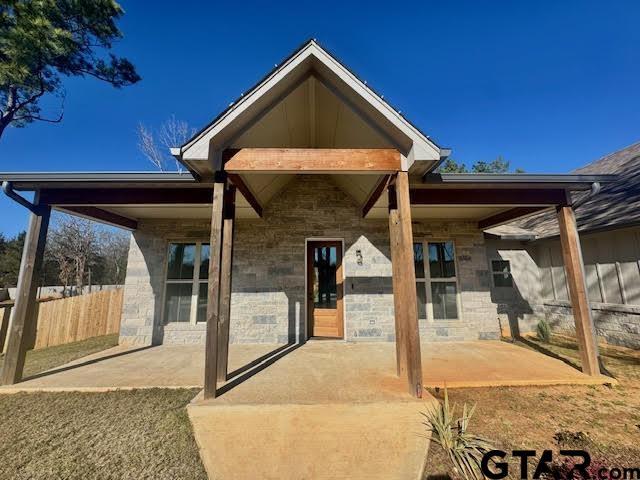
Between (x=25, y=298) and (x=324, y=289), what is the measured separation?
483 cm

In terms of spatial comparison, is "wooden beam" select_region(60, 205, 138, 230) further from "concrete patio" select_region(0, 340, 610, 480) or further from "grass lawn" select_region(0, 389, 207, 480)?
"grass lawn" select_region(0, 389, 207, 480)

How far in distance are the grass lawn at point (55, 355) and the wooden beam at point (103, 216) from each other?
2597 mm

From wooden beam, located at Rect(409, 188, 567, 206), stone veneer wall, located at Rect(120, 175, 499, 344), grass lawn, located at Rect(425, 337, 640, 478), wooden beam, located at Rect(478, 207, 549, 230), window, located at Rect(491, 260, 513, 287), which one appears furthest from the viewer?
window, located at Rect(491, 260, 513, 287)

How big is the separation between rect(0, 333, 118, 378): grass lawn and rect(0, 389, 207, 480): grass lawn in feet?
4.05

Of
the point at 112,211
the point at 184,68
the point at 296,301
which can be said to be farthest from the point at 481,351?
the point at 184,68

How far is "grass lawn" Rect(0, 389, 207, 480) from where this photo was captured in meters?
2.21

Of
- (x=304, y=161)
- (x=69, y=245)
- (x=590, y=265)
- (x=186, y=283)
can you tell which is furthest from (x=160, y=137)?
(x=590, y=265)

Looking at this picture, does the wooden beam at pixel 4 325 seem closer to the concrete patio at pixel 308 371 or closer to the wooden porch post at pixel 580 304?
the concrete patio at pixel 308 371

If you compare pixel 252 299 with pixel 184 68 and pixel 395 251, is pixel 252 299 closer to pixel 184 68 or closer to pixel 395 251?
pixel 395 251

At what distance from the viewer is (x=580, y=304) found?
382 cm

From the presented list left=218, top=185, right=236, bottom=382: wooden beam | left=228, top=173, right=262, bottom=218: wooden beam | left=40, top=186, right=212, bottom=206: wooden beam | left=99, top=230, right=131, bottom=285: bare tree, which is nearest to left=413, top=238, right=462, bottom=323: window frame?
left=228, top=173, right=262, bottom=218: wooden beam

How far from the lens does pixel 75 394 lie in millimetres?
3344

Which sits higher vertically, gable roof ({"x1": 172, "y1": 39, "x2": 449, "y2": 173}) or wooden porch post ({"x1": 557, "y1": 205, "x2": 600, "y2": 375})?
gable roof ({"x1": 172, "y1": 39, "x2": 449, "y2": 173})

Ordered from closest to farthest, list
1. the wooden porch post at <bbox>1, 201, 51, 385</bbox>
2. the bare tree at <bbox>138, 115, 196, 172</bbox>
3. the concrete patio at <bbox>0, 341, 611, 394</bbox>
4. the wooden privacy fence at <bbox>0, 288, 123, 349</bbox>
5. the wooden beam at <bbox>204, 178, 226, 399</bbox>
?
the wooden beam at <bbox>204, 178, 226, 399</bbox>, the concrete patio at <bbox>0, 341, 611, 394</bbox>, the wooden porch post at <bbox>1, 201, 51, 385</bbox>, the wooden privacy fence at <bbox>0, 288, 123, 349</bbox>, the bare tree at <bbox>138, 115, 196, 172</bbox>
